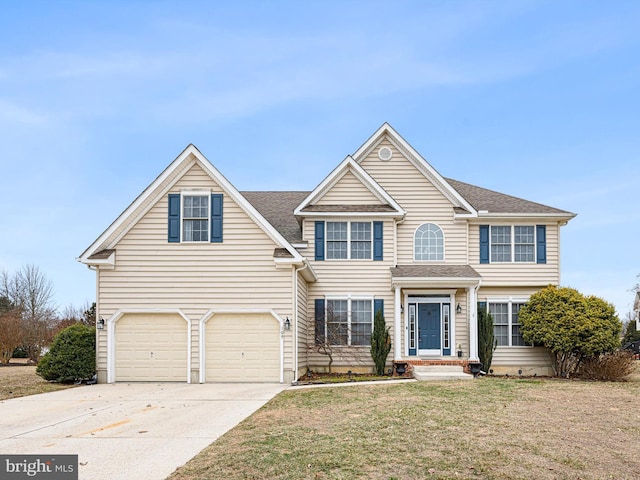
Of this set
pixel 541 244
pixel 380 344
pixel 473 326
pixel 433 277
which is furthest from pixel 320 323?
pixel 541 244

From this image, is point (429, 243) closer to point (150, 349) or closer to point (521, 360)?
point (521, 360)

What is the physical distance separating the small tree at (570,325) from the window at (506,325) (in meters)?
0.95

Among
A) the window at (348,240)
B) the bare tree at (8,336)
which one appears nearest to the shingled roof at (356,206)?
the window at (348,240)

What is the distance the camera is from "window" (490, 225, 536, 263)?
79.6 feet

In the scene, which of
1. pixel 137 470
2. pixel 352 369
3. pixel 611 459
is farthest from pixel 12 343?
pixel 611 459

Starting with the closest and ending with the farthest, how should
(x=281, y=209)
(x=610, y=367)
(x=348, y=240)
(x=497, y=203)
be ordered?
(x=610, y=367) < (x=348, y=240) < (x=497, y=203) < (x=281, y=209)

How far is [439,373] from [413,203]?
21.5ft

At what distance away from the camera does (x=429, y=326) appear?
2347 cm

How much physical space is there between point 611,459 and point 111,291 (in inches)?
592

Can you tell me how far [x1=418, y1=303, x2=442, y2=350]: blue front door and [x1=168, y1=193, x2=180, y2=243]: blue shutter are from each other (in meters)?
8.97

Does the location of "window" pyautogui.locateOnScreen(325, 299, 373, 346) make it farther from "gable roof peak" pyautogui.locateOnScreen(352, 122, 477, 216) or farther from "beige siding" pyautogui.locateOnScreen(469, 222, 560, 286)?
"gable roof peak" pyautogui.locateOnScreen(352, 122, 477, 216)

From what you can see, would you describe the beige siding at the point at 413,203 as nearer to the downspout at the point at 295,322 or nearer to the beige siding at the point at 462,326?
the beige siding at the point at 462,326

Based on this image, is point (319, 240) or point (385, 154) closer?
point (319, 240)

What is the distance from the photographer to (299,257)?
19.4 metres
